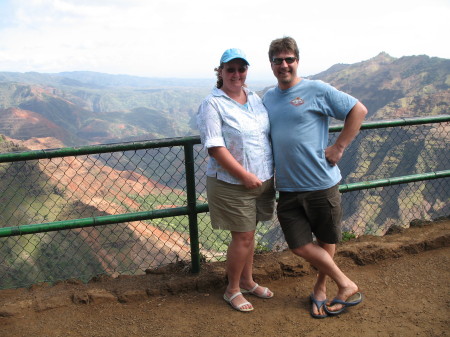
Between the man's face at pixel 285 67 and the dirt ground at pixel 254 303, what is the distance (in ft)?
5.13

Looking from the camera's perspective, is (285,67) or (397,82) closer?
(285,67)

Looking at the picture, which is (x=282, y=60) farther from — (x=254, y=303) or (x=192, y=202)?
(x=254, y=303)

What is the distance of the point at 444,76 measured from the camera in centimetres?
8594

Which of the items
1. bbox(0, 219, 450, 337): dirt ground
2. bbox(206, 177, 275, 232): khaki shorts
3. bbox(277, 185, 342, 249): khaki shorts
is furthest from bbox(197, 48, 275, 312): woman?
bbox(0, 219, 450, 337): dirt ground

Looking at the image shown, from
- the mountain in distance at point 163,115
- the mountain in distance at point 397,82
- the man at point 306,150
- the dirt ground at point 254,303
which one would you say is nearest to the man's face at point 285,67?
the man at point 306,150

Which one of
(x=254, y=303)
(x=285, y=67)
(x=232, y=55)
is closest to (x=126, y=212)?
(x=254, y=303)

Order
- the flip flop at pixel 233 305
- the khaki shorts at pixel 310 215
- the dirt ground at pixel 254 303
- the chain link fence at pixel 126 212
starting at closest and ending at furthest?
1. the khaki shorts at pixel 310 215
2. the dirt ground at pixel 254 303
3. the flip flop at pixel 233 305
4. the chain link fence at pixel 126 212

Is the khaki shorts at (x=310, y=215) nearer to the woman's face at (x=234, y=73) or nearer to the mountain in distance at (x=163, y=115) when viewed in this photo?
the woman's face at (x=234, y=73)

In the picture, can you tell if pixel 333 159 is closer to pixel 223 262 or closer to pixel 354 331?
Answer: pixel 354 331

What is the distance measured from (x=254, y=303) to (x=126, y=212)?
1217 millimetres

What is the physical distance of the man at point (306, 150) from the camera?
238cm

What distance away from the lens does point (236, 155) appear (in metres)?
2.44

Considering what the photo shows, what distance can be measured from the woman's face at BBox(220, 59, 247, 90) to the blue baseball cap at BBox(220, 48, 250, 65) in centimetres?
3

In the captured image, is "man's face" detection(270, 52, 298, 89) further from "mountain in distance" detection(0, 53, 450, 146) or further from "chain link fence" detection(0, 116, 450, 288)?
"mountain in distance" detection(0, 53, 450, 146)
